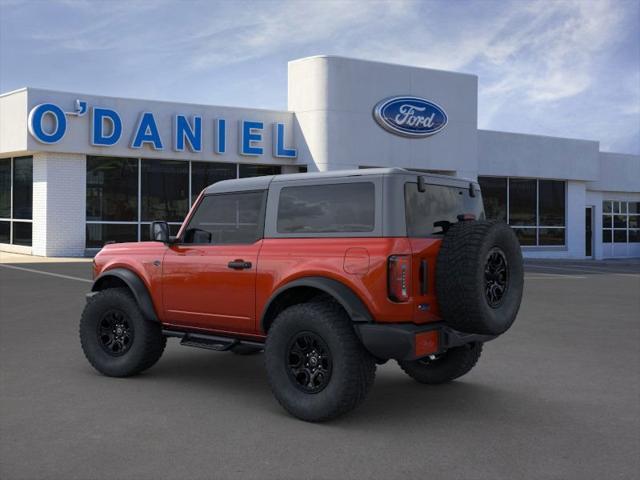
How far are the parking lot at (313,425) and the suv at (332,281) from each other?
14.8 inches

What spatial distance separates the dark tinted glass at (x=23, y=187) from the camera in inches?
956

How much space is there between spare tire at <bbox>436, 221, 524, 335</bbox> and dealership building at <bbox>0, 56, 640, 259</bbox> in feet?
64.3

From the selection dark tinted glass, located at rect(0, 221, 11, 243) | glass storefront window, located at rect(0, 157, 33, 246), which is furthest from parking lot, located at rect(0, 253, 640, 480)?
dark tinted glass, located at rect(0, 221, 11, 243)

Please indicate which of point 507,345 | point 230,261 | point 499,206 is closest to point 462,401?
point 230,261

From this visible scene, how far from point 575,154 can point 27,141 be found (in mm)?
23529

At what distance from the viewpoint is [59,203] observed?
23.1m

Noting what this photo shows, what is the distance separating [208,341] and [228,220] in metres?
1.09

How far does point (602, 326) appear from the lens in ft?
34.7

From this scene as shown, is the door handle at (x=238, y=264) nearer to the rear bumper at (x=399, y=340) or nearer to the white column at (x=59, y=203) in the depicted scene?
the rear bumper at (x=399, y=340)

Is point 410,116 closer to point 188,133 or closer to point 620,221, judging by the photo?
point 188,133

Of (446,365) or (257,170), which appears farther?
(257,170)

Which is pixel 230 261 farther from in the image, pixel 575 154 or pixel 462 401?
pixel 575 154

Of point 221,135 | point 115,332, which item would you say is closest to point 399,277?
point 115,332

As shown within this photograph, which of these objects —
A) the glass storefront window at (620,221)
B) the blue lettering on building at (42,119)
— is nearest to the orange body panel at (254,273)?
the blue lettering on building at (42,119)
